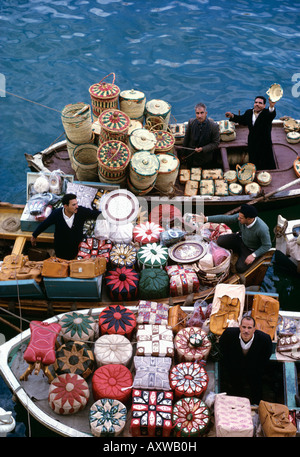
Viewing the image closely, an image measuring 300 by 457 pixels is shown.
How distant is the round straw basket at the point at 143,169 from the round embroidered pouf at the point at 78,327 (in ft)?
8.00

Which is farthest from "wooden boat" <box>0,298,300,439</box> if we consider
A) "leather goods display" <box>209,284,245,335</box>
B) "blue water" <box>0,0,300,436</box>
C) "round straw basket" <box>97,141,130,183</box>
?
"blue water" <box>0,0,300,436</box>

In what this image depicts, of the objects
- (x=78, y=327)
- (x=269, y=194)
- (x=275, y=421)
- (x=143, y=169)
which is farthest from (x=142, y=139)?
(x=275, y=421)

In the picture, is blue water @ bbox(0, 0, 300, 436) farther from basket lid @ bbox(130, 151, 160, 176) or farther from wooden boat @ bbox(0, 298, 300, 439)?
wooden boat @ bbox(0, 298, 300, 439)

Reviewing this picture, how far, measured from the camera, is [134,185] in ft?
23.6

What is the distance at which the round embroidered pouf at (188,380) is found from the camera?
4.72m

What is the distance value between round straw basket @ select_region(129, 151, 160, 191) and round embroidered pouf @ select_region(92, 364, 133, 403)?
3.05m

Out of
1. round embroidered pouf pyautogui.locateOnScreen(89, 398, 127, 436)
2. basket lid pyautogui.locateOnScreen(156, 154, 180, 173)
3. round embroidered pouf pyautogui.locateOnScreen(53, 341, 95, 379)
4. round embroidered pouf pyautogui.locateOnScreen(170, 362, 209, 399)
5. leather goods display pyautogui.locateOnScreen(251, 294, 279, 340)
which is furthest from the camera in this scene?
basket lid pyautogui.locateOnScreen(156, 154, 180, 173)

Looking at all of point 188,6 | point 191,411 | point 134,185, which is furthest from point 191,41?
point 191,411

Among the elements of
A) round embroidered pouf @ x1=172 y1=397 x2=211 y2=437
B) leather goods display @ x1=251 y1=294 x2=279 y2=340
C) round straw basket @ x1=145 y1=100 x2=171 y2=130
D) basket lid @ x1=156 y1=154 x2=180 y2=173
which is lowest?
round embroidered pouf @ x1=172 y1=397 x2=211 y2=437

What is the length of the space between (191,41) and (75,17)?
154 inches

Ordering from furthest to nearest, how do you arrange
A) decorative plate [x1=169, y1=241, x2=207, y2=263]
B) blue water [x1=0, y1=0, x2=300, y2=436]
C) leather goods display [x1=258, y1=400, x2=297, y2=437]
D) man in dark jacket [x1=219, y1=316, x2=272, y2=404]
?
blue water [x1=0, y1=0, x2=300, y2=436] → decorative plate [x1=169, y1=241, x2=207, y2=263] → man in dark jacket [x1=219, y1=316, x2=272, y2=404] → leather goods display [x1=258, y1=400, x2=297, y2=437]

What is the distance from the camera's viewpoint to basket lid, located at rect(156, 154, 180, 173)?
24.1 ft

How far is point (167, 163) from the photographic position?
7.45 m
